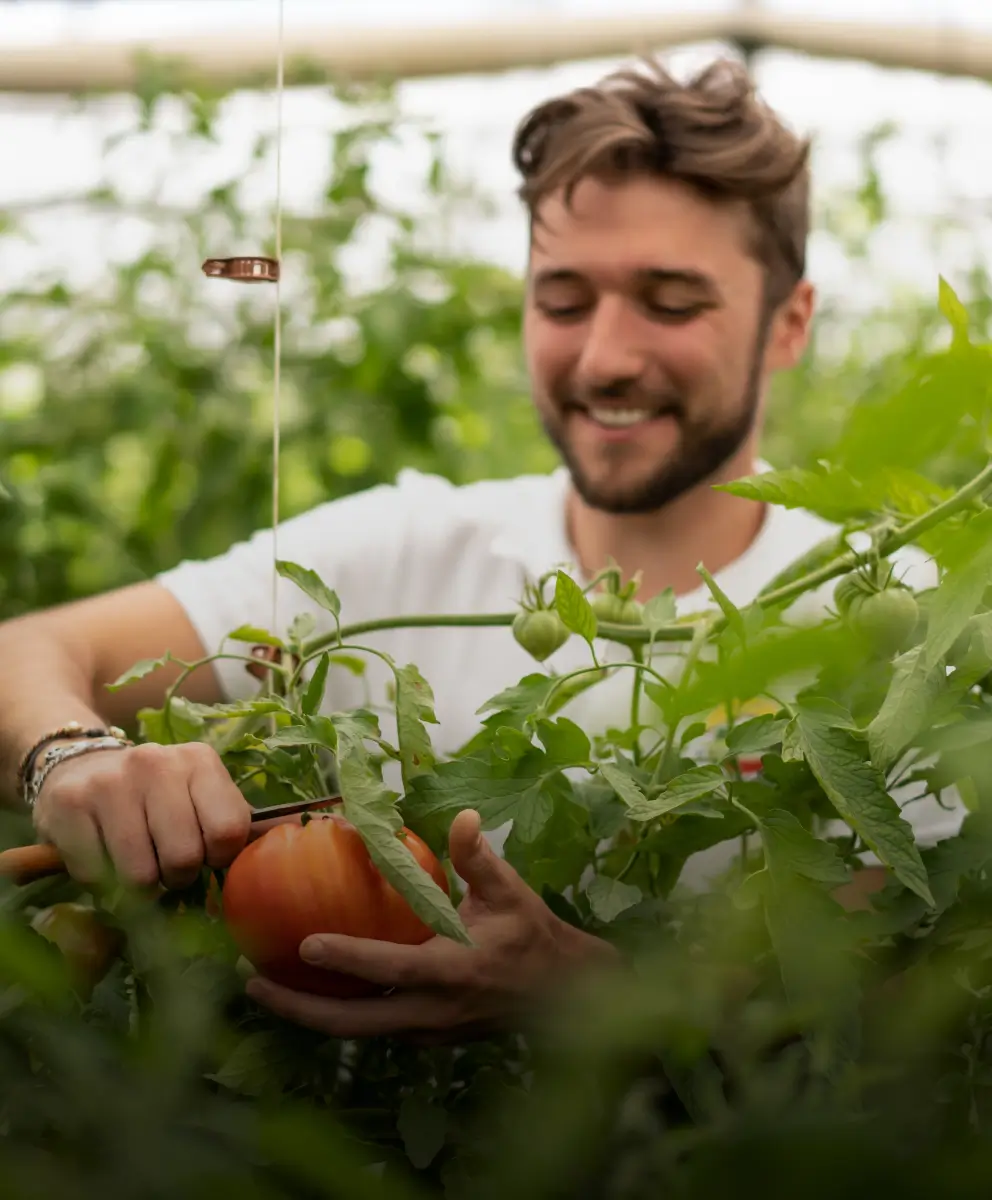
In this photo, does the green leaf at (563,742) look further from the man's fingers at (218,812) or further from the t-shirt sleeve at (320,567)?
the t-shirt sleeve at (320,567)

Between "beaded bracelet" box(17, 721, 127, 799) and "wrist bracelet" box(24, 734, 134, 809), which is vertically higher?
"wrist bracelet" box(24, 734, 134, 809)

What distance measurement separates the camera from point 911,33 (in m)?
2.29

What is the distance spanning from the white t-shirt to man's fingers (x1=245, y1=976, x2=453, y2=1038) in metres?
0.75

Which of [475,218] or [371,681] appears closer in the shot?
[371,681]

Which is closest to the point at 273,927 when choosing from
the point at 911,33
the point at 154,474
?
the point at 154,474

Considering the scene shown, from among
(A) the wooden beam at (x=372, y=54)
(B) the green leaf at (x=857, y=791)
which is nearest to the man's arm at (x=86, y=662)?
(B) the green leaf at (x=857, y=791)

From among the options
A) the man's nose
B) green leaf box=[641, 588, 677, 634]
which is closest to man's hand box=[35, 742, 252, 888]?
green leaf box=[641, 588, 677, 634]

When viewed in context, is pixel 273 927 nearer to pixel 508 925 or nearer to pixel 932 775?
pixel 508 925

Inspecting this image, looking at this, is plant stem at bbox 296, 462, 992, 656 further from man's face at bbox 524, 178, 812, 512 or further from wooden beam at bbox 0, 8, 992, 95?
wooden beam at bbox 0, 8, 992, 95

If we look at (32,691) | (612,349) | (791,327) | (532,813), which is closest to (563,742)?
(532,813)

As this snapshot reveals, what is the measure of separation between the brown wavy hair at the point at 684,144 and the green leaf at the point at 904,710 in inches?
36.8

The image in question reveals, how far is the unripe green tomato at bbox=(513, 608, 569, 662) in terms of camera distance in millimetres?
716

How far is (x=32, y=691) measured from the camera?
955 mm

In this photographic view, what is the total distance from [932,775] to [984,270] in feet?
6.99
